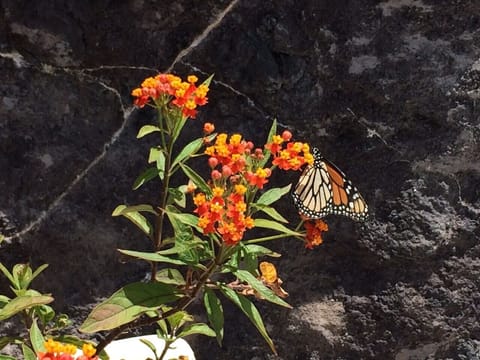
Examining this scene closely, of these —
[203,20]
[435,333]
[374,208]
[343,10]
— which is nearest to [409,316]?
[435,333]

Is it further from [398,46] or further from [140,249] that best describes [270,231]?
[398,46]

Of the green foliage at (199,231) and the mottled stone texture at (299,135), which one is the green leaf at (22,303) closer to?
the green foliage at (199,231)

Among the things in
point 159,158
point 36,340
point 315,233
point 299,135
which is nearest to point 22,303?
point 36,340

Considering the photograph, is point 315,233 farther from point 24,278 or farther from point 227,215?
point 24,278

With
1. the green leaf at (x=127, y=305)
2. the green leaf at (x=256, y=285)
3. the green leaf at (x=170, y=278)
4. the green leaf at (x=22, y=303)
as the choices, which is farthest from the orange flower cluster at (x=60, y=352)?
the green leaf at (x=170, y=278)

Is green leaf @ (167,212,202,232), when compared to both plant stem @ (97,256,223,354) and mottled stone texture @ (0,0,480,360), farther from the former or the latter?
mottled stone texture @ (0,0,480,360)

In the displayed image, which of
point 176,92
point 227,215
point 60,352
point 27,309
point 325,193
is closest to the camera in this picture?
point 60,352

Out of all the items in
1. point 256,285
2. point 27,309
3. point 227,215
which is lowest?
point 27,309
